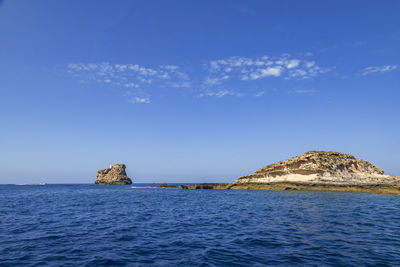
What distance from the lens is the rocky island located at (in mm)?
53438

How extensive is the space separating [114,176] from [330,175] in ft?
558

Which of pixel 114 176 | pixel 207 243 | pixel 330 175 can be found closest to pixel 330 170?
pixel 330 175

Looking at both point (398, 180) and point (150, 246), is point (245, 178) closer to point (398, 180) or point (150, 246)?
point (398, 180)

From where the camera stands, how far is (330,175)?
184ft

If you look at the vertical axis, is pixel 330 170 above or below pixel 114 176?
below

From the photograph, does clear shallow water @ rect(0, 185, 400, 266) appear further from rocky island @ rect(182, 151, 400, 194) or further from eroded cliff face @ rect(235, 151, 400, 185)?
eroded cliff face @ rect(235, 151, 400, 185)

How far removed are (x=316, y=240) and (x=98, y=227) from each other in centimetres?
1514

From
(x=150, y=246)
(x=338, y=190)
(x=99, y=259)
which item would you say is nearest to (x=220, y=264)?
(x=150, y=246)

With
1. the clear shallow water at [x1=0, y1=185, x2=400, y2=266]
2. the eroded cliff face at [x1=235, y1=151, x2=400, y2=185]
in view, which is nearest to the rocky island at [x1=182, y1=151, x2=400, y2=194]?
the eroded cliff face at [x1=235, y1=151, x2=400, y2=185]

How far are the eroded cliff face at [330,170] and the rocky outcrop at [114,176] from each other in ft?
503

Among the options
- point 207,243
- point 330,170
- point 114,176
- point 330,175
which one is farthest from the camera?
point 114,176

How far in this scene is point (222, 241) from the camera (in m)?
13.2

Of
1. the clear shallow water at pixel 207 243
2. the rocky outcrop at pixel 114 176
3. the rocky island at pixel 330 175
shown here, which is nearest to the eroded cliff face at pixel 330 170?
the rocky island at pixel 330 175

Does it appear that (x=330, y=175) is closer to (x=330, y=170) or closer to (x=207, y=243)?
(x=330, y=170)
